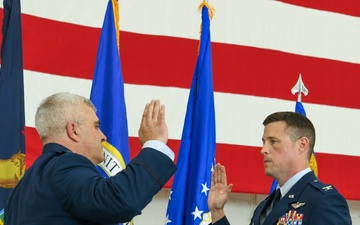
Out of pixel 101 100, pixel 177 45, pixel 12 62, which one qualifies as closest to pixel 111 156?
pixel 101 100

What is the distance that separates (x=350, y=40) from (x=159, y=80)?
1.43 meters

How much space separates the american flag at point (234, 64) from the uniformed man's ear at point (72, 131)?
5.85ft

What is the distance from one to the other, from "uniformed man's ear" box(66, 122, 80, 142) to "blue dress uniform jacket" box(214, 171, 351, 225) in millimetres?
776

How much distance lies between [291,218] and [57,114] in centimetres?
84

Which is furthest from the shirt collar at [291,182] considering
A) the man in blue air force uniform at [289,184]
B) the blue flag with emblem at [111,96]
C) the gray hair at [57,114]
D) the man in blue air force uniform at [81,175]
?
the blue flag with emblem at [111,96]

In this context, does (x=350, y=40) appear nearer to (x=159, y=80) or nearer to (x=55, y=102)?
(x=159, y=80)

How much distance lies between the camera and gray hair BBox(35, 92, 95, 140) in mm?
1775

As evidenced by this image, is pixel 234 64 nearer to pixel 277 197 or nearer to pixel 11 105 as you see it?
pixel 11 105

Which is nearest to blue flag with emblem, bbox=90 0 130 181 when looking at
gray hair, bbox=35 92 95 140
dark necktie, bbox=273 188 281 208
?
dark necktie, bbox=273 188 281 208

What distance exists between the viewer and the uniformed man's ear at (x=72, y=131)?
5.79 ft

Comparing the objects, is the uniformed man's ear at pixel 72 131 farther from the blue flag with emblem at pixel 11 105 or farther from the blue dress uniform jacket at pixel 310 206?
the blue flag with emblem at pixel 11 105

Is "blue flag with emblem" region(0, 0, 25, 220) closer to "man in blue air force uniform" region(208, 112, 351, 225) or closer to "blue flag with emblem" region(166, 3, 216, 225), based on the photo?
"blue flag with emblem" region(166, 3, 216, 225)

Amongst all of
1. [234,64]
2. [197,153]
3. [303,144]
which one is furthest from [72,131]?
[234,64]

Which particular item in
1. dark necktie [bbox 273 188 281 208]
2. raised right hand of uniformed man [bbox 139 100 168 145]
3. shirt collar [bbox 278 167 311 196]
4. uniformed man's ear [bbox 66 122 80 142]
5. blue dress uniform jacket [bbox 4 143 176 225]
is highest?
raised right hand of uniformed man [bbox 139 100 168 145]
